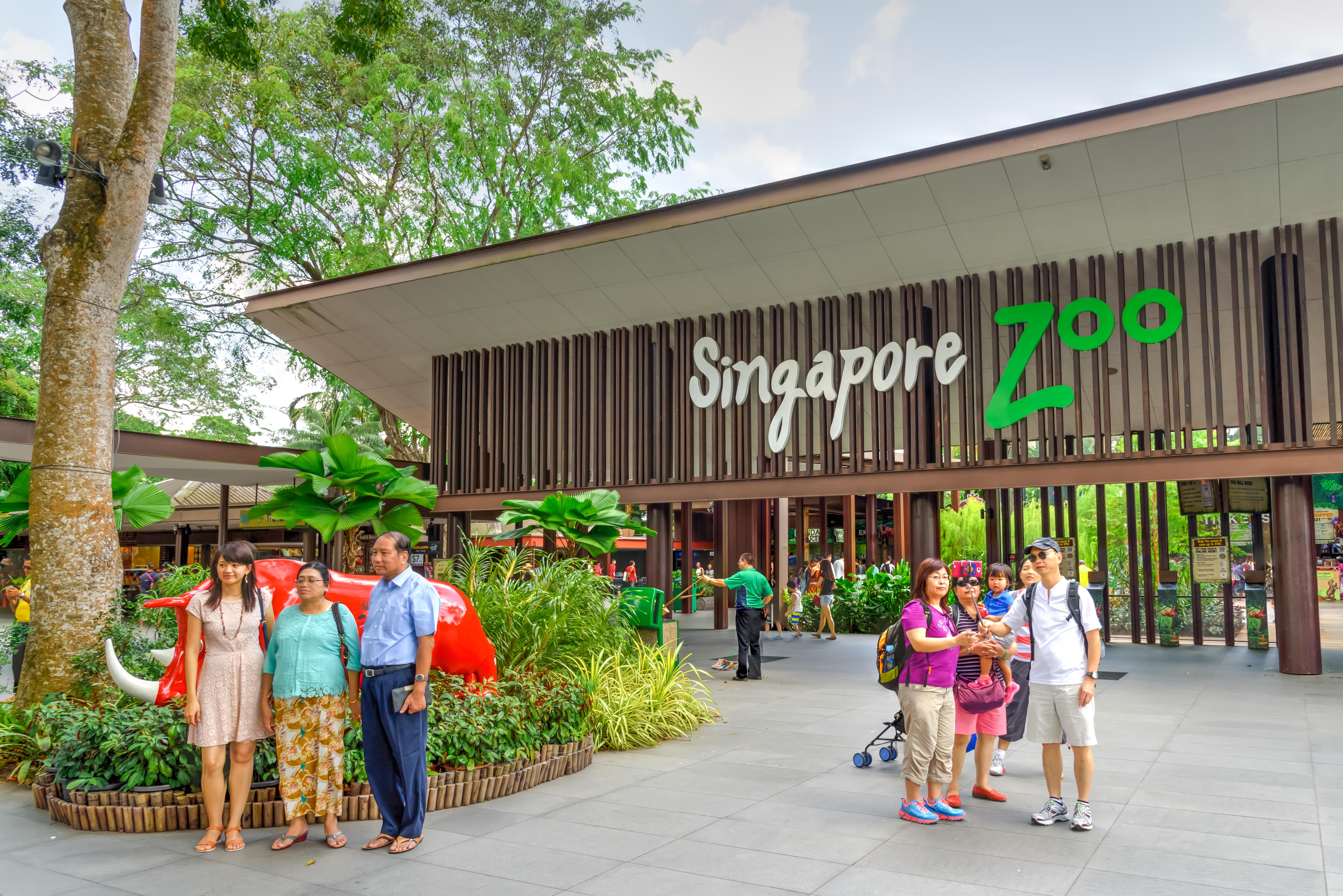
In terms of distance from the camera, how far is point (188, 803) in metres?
5.61

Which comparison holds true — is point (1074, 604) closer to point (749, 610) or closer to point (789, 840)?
point (789, 840)

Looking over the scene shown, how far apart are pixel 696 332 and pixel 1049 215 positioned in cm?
623

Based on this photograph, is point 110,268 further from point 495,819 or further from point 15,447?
point 15,447

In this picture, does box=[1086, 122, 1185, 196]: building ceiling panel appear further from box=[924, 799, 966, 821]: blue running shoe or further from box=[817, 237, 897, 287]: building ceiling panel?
box=[924, 799, 966, 821]: blue running shoe

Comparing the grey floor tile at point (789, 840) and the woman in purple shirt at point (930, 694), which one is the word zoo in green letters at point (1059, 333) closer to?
the woman in purple shirt at point (930, 694)

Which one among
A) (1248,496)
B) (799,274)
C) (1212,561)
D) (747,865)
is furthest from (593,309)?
(747,865)

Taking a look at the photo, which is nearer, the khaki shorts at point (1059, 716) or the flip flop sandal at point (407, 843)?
the flip flop sandal at point (407, 843)

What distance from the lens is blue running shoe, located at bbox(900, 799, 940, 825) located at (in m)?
5.64

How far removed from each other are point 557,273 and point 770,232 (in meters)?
4.03

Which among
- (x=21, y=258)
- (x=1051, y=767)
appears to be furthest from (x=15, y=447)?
(x=1051, y=767)

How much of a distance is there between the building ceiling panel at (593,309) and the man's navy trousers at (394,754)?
40.0 ft

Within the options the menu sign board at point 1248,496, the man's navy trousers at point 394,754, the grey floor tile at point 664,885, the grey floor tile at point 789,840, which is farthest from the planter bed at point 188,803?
the menu sign board at point 1248,496

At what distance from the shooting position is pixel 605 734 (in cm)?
797

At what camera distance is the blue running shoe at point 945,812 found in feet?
18.6
